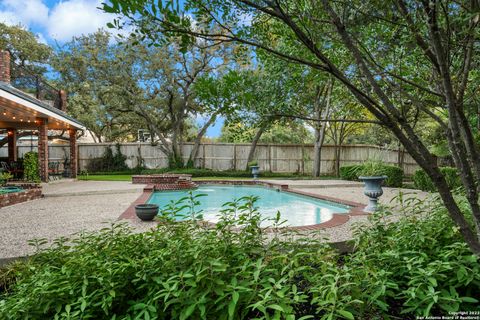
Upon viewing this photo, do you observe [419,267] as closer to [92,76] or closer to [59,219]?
[59,219]

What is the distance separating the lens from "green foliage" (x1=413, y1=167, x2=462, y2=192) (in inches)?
353

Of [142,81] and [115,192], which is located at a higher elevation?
[142,81]

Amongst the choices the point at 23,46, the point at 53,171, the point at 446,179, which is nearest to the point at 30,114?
the point at 53,171

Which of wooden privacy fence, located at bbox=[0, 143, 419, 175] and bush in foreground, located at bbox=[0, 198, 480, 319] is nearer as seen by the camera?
bush in foreground, located at bbox=[0, 198, 480, 319]

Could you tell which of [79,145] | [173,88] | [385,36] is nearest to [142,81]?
[173,88]

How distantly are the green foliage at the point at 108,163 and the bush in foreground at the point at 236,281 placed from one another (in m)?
17.0

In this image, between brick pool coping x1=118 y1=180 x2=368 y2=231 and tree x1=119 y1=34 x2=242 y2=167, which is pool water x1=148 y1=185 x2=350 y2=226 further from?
tree x1=119 y1=34 x2=242 y2=167

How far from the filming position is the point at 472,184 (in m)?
1.42

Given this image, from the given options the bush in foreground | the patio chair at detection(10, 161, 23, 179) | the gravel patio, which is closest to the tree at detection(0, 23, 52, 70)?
the patio chair at detection(10, 161, 23, 179)

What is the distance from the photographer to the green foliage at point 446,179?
898 cm

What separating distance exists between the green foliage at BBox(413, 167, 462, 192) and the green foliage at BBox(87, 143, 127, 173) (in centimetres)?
1450

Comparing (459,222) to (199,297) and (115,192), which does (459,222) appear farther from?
(115,192)

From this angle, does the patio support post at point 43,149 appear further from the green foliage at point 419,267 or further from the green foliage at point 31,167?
the green foliage at point 419,267

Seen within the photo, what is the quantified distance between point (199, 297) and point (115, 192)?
915 centimetres
